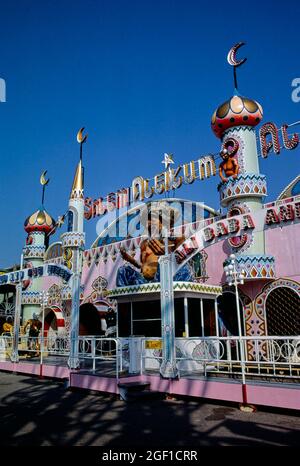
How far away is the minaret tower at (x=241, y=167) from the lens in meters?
15.0

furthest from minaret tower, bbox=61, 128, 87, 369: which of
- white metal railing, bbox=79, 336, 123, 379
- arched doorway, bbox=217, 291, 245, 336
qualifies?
arched doorway, bbox=217, 291, 245, 336

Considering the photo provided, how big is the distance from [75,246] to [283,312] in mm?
7679

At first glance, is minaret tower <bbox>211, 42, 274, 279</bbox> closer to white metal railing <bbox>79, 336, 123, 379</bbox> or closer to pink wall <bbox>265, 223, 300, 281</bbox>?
pink wall <bbox>265, 223, 300, 281</bbox>

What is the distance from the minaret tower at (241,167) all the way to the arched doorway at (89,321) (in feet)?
29.7

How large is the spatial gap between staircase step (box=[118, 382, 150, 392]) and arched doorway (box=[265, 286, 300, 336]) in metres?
5.60

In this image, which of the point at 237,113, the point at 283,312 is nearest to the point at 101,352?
the point at 283,312

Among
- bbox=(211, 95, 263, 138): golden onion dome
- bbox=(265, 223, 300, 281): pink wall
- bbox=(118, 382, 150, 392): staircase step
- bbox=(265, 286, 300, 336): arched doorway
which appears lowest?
bbox=(118, 382, 150, 392): staircase step

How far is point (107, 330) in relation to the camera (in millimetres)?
18453

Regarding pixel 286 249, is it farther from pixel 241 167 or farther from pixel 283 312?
pixel 241 167

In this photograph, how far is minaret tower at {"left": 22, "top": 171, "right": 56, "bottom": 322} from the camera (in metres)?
26.0

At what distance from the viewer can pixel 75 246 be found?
1423cm

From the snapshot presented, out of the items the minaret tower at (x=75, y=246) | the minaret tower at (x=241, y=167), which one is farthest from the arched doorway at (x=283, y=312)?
the minaret tower at (x=75, y=246)
